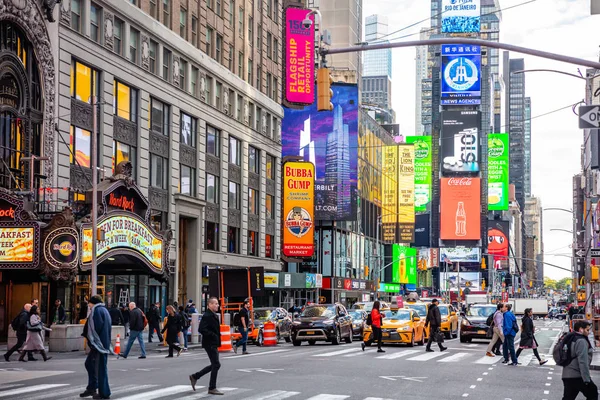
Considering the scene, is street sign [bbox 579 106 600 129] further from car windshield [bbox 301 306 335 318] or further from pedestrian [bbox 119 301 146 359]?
car windshield [bbox 301 306 335 318]

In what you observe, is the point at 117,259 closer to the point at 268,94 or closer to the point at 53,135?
the point at 53,135

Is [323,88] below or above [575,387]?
above

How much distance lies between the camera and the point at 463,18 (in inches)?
7151

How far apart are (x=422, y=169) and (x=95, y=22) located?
475 ft

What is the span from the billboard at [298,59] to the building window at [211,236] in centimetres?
1530

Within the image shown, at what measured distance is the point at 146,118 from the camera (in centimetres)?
5150

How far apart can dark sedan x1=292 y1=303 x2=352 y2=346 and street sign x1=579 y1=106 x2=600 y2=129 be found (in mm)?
20455

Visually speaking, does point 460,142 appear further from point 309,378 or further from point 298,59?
point 309,378

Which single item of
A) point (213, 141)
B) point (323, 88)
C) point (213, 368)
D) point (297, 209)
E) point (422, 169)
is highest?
point (422, 169)

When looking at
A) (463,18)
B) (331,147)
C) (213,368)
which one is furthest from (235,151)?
(463,18)

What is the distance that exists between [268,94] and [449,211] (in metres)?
108

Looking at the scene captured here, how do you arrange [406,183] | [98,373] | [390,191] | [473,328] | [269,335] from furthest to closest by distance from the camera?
[406,183] → [390,191] → [473,328] → [269,335] → [98,373]

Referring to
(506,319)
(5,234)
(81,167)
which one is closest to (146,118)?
(81,167)

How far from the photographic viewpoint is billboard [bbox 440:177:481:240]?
176 meters
